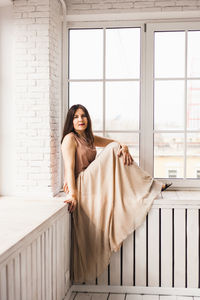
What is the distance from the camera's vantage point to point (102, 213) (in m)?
3.22

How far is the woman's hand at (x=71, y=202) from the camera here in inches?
124

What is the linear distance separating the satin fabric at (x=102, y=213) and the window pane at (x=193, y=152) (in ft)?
2.35

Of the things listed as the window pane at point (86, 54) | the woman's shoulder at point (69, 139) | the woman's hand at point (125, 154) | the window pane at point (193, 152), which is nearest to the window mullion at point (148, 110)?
the window pane at point (193, 152)

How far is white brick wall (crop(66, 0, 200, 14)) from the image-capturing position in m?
3.65

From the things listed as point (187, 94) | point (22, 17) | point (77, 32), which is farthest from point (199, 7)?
point (22, 17)

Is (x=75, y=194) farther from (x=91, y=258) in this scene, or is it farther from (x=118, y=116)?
(x=118, y=116)

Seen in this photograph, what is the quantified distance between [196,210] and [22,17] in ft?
7.40

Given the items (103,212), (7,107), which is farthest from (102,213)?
(7,107)

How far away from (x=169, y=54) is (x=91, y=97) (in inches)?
34.3

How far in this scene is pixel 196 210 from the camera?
3.22 meters

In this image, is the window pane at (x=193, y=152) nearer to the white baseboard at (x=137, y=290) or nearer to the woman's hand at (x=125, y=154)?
the woman's hand at (x=125, y=154)

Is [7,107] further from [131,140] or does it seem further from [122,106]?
[131,140]

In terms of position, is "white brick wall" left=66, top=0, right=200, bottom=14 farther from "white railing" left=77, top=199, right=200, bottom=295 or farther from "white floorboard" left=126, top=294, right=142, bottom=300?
"white floorboard" left=126, top=294, right=142, bottom=300

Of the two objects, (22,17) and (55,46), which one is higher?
(22,17)
